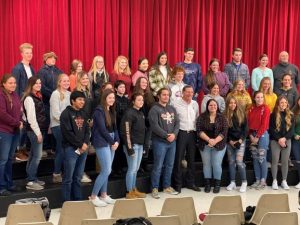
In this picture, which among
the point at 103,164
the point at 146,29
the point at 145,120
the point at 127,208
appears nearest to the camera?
the point at 127,208

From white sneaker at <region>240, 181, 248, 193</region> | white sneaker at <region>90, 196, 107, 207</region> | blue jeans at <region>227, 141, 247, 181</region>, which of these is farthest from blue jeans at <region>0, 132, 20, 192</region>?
white sneaker at <region>240, 181, 248, 193</region>

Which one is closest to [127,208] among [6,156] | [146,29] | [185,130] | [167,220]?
[167,220]

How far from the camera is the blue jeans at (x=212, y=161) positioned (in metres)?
7.52

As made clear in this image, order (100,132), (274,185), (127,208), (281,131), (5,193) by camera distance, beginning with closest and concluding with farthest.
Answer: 1. (127,208)
2. (5,193)
3. (100,132)
4. (281,131)
5. (274,185)

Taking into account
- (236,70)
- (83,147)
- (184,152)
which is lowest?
(184,152)

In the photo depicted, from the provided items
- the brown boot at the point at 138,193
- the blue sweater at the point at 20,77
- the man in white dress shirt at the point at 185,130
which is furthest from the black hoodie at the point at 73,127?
the man in white dress shirt at the point at 185,130

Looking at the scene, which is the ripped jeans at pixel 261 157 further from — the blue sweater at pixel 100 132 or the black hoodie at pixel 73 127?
the black hoodie at pixel 73 127

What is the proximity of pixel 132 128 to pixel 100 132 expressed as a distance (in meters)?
0.56

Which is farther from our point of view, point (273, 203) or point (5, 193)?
point (5, 193)

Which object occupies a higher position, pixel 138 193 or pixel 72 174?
pixel 72 174

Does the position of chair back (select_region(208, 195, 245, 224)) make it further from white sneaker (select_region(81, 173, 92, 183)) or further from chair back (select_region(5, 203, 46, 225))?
white sneaker (select_region(81, 173, 92, 183))

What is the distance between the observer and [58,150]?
6.79 m

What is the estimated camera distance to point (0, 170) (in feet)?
20.4

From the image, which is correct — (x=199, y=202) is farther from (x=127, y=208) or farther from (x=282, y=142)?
(x=127, y=208)
